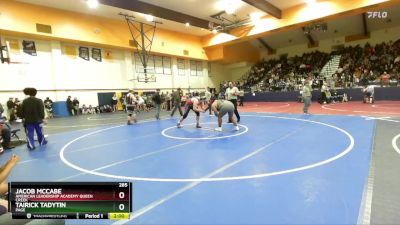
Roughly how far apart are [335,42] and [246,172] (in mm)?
30572

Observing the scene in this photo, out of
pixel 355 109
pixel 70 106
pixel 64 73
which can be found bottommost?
pixel 355 109

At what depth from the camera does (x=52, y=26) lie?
59.1ft

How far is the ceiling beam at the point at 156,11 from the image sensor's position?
17.1m

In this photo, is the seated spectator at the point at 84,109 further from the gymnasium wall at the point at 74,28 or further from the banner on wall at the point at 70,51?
the gymnasium wall at the point at 74,28

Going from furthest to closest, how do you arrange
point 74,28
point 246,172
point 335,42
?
1. point 335,42
2. point 74,28
3. point 246,172

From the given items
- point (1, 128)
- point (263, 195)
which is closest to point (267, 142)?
point (263, 195)

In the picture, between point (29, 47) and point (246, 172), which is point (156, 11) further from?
point (246, 172)

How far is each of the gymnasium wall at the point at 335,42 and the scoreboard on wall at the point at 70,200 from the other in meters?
32.3

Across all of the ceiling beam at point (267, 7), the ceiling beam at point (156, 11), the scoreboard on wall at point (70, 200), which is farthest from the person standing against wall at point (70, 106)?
the scoreboard on wall at point (70, 200)

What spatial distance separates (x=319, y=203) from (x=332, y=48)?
31.3 metres

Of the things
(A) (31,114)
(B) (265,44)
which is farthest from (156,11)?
(B) (265,44)

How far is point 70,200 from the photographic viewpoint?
5.07 ft

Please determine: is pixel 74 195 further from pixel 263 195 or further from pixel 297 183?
pixel 297 183

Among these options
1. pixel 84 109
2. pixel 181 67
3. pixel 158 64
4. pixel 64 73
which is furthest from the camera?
pixel 181 67
